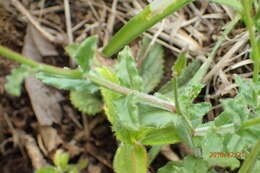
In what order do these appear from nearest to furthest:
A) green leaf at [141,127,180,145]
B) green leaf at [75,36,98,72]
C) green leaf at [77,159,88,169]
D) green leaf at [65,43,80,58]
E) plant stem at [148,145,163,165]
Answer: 1. green leaf at [75,36,98,72]
2. green leaf at [65,43,80,58]
3. green leaf at [141,127,180,145]
4. plant stem at [148,145,163,165]
5. green leaf at [77,159,88,169]

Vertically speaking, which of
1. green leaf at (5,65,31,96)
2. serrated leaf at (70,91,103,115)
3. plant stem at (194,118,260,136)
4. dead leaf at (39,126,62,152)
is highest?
green leaf at (5,65,31,96)

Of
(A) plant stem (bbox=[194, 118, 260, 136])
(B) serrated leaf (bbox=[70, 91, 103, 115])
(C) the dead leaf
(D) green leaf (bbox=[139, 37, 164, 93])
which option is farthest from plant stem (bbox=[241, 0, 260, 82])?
(C) the dead leaf

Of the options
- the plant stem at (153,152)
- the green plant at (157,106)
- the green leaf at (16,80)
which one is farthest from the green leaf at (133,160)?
the green leaf at (16,80)

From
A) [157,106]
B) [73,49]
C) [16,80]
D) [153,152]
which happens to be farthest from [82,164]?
[16,80]

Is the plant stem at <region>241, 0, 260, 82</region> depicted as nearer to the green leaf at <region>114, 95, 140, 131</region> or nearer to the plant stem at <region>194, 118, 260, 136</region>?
the plant stem at <region>194, 118, 260, 136</region>

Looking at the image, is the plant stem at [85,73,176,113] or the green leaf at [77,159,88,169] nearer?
the plant stem at [85,73,176,113]

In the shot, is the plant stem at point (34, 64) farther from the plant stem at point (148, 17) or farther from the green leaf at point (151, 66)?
the green leaf at point (151, 66)

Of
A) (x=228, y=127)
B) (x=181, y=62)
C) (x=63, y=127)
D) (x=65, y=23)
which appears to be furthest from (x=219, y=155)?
(x=65, y=23)
